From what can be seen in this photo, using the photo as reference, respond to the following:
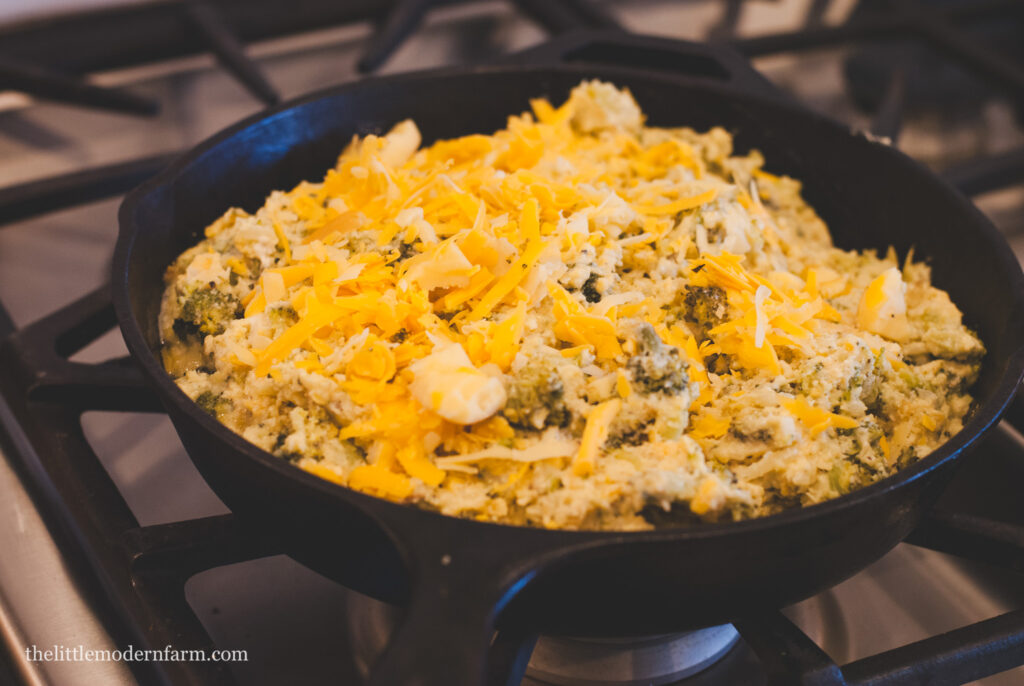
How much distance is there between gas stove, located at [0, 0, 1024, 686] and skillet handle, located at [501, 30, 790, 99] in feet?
0.59

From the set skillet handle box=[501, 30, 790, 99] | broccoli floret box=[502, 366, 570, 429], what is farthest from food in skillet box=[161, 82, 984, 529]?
skillet handle box=[501, 30, 790, 99]

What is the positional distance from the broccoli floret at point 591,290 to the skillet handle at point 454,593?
32 cm

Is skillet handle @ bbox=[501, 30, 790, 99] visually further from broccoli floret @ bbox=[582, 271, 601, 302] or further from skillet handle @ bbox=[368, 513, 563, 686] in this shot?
skillet handle @ bbox=[368, 513, 563, 686]

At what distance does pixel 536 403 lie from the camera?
25.5 inches

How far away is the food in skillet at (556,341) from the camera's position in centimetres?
63

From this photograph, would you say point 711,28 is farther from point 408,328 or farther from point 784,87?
point 408,328

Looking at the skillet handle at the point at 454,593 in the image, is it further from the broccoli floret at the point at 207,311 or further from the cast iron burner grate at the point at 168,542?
the broccoli floret at the point at 207,311

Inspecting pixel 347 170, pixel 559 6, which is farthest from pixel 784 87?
pixel 347 170

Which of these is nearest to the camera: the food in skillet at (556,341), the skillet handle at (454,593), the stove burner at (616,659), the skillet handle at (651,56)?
the skillet handle at (454,593)

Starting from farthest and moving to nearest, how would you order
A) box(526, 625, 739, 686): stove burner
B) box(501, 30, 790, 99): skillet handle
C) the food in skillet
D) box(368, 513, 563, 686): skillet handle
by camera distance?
box(501, 30, 790, 99): skillet handle → box(526, 625, 739, 686): stove burner → the food in skillet → box(368, 513, 563, 686): skillet handle

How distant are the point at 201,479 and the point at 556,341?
0.48 metres

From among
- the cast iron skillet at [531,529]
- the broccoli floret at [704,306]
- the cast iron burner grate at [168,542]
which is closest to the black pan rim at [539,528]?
the cast iron skillet at [531,529]

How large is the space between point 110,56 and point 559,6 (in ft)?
2.61

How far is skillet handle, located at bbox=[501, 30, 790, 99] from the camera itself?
1126 millimetres
